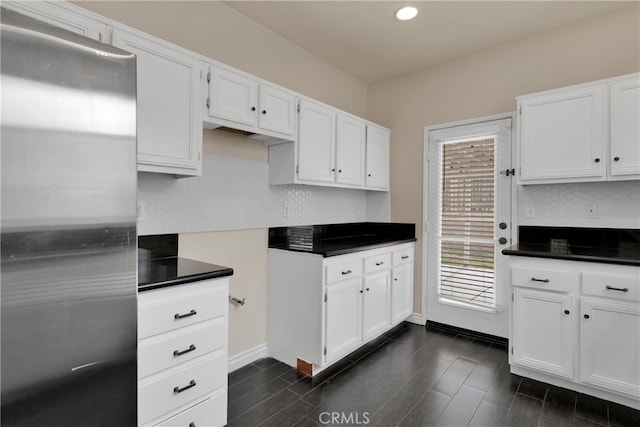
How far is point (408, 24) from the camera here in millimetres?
2730

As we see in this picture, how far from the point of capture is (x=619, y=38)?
8.26 ft

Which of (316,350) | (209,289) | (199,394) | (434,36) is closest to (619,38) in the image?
(434,36)

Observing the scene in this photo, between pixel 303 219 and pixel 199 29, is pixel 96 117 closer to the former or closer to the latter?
pixel 199 29

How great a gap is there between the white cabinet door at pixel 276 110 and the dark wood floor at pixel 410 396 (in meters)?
1.88

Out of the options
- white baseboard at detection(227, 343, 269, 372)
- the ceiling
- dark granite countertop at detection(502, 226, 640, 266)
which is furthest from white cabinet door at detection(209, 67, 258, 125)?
dark granite countertop at detection(502, 226, 640, 266)

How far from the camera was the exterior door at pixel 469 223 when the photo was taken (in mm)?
3051

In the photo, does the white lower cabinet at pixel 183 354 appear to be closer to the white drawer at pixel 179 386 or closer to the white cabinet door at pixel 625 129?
the white drawer at pixel 179 386

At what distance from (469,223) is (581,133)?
119 cm

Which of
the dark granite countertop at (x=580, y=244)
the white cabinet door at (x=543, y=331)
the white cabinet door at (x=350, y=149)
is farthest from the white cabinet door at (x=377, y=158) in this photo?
the white cabinet door at (x=543, y=331)

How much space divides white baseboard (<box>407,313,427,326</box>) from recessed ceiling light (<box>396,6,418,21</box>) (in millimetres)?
2951

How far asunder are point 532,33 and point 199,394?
3.85m

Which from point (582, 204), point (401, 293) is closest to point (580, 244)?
point (582, 204)

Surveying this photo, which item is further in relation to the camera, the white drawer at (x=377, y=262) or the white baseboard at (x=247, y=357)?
the white drawer at (x=377, y=262)

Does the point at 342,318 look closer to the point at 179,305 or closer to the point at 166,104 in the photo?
the point at 179,305
